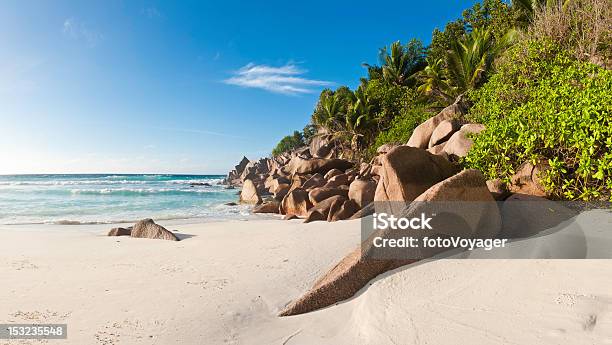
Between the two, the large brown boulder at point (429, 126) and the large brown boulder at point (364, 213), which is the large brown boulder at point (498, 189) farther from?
the large brown boulder at point (429, 126)

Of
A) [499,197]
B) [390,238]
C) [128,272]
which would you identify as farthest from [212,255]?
[499,197]

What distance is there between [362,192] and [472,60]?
13.7 meters

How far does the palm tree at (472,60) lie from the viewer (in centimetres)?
1986

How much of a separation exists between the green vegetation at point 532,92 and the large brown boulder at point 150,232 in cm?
771

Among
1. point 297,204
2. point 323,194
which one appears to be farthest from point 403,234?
point 297,204

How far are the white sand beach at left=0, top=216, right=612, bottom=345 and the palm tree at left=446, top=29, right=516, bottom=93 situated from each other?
18.5 m

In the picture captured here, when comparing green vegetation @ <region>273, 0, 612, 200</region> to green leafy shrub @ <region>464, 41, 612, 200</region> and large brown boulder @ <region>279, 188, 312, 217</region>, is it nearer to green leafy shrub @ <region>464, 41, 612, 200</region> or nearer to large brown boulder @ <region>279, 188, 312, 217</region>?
green leafy shrub @ <region>464, 41, 612, 200</region>

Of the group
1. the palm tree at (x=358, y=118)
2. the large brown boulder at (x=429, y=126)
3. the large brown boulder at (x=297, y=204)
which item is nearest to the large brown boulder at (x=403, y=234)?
the large brown boulder at (x=429, y=126)

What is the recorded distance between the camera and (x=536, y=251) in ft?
12.5

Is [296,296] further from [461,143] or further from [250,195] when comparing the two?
[250,195]

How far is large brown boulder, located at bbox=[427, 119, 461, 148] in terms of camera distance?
1241 centimetres

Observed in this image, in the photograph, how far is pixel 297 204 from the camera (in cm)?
1498

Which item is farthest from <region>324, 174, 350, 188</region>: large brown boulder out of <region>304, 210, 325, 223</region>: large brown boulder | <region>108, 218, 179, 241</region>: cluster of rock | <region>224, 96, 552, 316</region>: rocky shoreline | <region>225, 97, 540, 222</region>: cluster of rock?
<region>108, 218, 179, 241</region>: cluster of rock

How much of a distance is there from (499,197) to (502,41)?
17934mm
